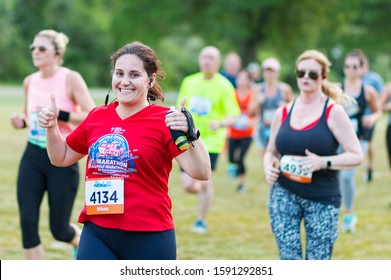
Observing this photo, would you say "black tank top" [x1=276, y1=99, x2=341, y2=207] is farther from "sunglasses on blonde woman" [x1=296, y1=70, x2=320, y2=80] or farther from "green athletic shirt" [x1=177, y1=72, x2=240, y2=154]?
"green athletic shirt" [x1=177, y1=72, x2=240, y2=154]

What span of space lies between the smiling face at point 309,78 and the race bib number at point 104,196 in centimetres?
202

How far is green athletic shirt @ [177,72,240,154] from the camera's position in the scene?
27.6 feet

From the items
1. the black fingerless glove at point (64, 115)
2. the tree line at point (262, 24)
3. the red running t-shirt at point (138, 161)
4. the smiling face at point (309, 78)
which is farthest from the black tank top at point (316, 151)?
the tree line at point (262, 24)

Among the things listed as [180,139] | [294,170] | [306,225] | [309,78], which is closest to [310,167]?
[294,170]

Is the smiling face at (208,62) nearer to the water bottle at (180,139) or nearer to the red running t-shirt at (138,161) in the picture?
the red running t-shirt at (138,161)

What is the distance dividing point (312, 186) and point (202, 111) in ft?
11.0

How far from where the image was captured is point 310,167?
5.09m

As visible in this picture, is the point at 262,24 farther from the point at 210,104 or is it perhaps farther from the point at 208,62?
the point at 210,104

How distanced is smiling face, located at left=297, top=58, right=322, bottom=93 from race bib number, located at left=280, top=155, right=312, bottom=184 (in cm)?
54

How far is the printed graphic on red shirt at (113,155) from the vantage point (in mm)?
3814

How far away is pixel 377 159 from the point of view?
710 inches

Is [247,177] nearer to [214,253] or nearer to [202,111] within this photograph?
[202,111]

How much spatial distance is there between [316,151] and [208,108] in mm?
3312

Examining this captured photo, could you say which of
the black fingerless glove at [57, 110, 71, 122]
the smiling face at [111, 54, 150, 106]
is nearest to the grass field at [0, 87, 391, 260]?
the black fingerless glove at [57, 110, 71, 122]
